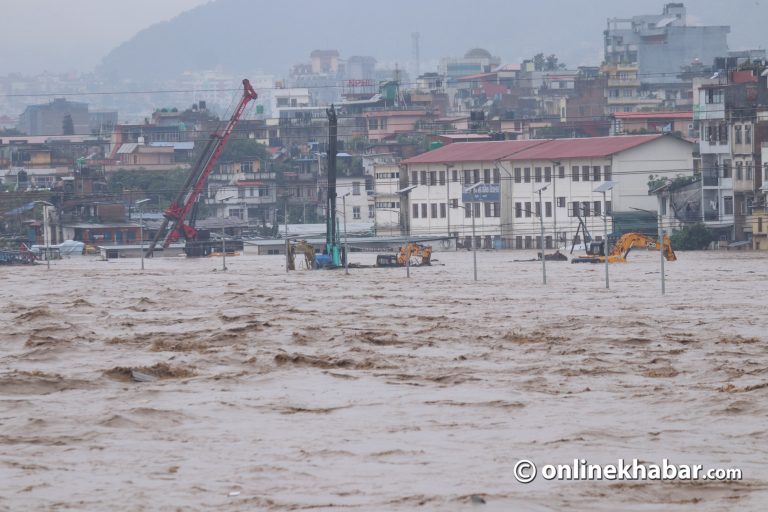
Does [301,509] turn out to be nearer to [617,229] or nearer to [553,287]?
[553,287]

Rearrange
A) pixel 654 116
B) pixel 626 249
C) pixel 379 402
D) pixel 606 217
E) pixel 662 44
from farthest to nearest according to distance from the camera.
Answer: pixel 662 44 < pixel 654 116 < pixel 606 217 < pixel 626 249 < pixel 379 402

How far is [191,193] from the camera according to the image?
8125cm

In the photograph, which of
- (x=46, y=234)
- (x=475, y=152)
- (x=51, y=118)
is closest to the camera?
(x=46, y=234)

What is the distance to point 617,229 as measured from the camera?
74.6 m

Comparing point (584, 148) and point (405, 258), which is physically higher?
point (584, 148)

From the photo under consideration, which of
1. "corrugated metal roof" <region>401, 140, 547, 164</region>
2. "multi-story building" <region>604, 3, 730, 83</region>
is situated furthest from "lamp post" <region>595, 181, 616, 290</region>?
"multi-story building" <region>604, 3, 730, 83</region>

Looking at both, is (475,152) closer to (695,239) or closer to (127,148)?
(695,239)

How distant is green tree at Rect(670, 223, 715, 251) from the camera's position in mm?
69625

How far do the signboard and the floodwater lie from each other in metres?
44.4

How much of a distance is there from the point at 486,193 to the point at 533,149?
346 centimetres

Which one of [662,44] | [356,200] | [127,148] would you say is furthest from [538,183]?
[662,44]

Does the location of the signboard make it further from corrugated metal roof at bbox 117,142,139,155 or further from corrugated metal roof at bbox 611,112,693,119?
corrugated metal roof at bbox 117,142,139,155

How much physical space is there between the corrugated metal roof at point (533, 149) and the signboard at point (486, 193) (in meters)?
1.33

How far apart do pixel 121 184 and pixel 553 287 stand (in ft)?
181
